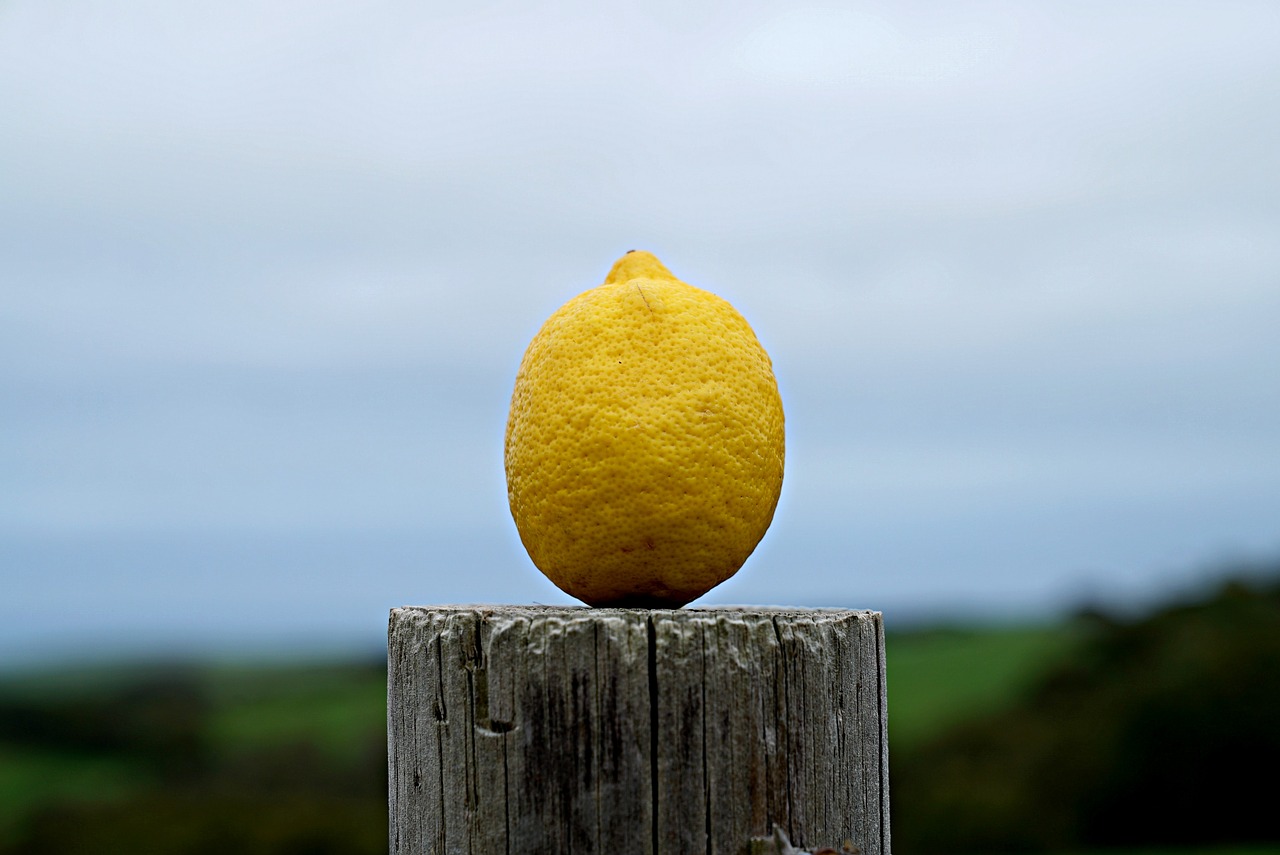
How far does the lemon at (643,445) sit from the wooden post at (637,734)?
32 centimetres

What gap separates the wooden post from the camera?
285cm

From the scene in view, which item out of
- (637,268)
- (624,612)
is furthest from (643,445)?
(637,268)

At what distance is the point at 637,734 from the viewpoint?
2.86 m

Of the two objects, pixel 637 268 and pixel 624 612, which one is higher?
pixel 637 268

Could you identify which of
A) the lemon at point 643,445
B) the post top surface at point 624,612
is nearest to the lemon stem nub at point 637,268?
the lemon at point 643,445

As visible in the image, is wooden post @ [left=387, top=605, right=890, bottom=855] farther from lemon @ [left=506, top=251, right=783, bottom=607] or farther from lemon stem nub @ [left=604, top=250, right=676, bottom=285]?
lemon stem nub @ [left=604, top=250, right=676, bottom=285]

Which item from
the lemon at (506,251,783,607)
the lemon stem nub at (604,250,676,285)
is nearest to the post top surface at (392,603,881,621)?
the lemon at (506,251,783,607)

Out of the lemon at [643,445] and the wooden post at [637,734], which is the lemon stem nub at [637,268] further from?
the wooden post at [637,734]

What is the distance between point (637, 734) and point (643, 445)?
2.80 feet

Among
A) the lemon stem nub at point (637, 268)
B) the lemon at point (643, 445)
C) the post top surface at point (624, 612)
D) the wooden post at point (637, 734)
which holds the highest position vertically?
the lemon stem nub at point (637, 268)

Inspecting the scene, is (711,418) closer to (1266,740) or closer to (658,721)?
(658,721)

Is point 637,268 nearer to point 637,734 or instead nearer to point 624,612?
point 624,612

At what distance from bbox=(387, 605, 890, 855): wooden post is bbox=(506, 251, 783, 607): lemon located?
0.32 metres

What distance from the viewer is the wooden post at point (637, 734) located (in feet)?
9.34
